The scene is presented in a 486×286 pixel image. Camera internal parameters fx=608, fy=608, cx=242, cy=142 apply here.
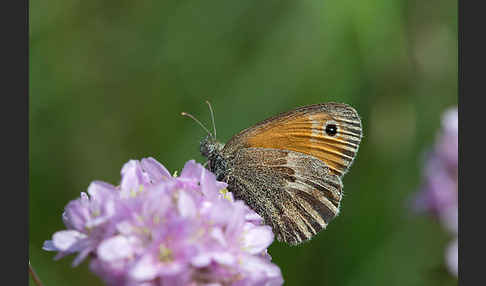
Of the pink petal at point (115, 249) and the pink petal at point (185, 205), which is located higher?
the pink petal at point (185, 205)

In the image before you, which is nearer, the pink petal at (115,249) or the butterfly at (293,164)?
the pink petal at (115,249)

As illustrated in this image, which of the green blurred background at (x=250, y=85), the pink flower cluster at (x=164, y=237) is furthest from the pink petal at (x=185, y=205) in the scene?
the green blurred background at (x=250, y=85)

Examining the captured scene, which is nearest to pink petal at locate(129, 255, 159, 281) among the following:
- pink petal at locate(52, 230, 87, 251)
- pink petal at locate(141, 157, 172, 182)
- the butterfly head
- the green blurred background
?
pink petal at locate(52, 230, 87, 251)

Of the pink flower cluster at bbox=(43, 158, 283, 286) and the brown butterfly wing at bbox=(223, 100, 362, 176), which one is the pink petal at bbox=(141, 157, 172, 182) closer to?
the pink flower cluster at bbox=(43, 158, 283, 286)

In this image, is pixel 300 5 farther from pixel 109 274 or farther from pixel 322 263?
pixel 109 274

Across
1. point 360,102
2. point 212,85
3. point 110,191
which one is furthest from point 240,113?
point 110,191

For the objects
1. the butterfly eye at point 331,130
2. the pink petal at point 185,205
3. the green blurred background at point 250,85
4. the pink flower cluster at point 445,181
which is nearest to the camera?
the pink petal at point 185,205

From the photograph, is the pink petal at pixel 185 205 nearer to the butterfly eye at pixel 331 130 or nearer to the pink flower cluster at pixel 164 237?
the pink flower cluster at pixel 164 237
